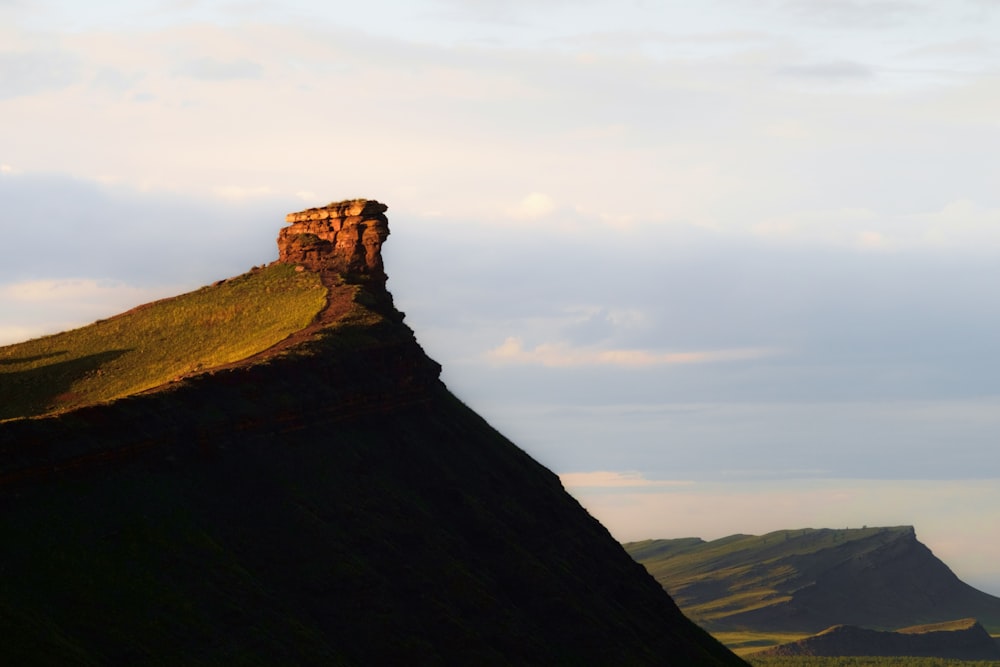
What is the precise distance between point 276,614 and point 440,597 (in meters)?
23.8

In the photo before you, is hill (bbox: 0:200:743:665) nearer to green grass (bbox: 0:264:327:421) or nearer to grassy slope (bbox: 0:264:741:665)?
grassy slope (bbox: 0:264:741:665)

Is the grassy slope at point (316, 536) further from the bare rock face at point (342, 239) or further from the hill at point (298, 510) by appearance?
the bare rock face at point (342, 239)

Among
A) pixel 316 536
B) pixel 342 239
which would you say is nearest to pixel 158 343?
pixel 342 239

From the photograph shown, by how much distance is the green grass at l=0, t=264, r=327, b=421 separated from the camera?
154 metres

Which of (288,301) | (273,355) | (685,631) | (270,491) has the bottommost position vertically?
(685,631)

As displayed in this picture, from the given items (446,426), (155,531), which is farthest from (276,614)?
(446,426)

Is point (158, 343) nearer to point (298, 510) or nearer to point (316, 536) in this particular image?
point (298, 510)

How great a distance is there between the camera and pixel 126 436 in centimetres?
11388

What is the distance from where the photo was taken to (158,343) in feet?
544

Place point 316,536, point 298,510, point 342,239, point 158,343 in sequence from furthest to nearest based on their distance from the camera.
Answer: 1. point 342,239
2. point 158,343
3. point 298,510
4. point 316,536

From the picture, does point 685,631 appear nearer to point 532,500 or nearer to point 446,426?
point 532,500

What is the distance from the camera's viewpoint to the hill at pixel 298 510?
101 metres

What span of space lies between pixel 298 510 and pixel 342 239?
207ft

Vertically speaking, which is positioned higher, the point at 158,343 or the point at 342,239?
the point at 342,239
